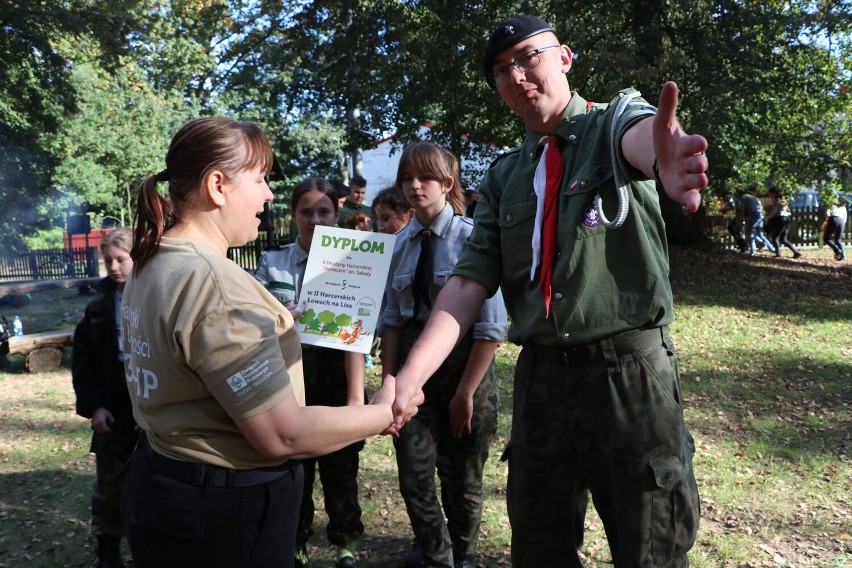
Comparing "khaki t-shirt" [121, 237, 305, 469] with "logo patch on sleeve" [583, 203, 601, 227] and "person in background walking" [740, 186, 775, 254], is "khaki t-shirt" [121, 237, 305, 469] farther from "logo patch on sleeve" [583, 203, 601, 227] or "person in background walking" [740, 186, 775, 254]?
"person in background walking" [740, 186, 775, 254]

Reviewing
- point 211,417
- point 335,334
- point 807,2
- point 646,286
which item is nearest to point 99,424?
point 335,334

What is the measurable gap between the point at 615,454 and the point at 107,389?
2.92 meters

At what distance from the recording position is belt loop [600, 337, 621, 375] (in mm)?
2383

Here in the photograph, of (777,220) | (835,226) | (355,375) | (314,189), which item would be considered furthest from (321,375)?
(835,226)

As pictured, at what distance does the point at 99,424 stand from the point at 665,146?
11.3ft

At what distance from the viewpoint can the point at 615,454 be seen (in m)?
2.40

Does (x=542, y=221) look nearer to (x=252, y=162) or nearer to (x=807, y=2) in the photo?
(x=252, y=162)

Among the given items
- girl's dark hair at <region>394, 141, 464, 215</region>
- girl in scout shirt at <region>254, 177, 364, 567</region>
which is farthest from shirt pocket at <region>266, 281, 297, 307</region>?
girl's dark hair at <region>394, 141, 464, 215</region>

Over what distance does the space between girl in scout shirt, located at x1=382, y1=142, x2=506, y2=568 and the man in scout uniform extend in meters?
1.01

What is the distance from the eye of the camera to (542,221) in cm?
249

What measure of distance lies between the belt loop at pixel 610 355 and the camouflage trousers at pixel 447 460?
143 centimetres

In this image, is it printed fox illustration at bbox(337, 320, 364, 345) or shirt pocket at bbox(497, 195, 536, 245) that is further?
printed fox illustration at bbox(337, 320, 364, 345)

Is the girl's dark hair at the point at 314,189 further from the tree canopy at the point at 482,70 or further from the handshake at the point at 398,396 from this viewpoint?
the tree canopy at the point at 482,70

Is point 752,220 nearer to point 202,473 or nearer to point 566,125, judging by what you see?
point 566,125
